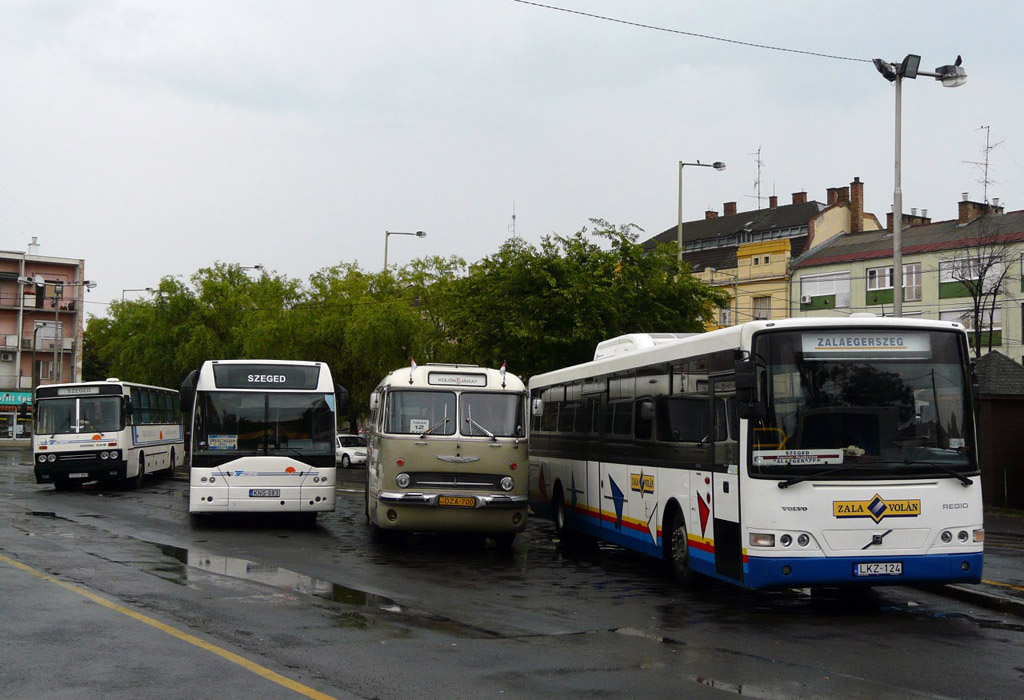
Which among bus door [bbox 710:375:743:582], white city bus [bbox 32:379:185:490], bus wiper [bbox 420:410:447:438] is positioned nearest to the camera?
bus door [bbox 710:375:743:582]

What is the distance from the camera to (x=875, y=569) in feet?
37.5

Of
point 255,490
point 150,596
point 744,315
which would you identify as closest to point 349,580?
point 150,596

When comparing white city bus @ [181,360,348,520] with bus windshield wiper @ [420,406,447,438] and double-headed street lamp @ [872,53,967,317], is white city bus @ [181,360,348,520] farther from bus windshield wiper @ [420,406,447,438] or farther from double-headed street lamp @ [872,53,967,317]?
double-headed street lamp @ [872,53,967,317]

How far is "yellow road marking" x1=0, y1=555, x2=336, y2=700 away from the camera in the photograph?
25.6 feet

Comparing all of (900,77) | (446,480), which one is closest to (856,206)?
(900,77)

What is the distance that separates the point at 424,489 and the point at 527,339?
1582cm

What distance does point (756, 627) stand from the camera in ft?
36.2

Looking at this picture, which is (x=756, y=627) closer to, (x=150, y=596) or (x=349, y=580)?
(x=349, y=580)

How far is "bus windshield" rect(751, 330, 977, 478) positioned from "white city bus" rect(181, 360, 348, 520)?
10936mm

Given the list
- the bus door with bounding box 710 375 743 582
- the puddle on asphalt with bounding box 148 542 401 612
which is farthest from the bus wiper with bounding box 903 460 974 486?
the puddle on asphalt with bounding box 148 542 401 612

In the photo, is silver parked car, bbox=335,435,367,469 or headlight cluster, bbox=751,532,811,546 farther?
silver parked car, bbox=335,435,367,469

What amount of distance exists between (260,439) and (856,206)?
2164 inches

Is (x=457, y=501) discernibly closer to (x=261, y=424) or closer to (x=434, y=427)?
(x=434, y=427)

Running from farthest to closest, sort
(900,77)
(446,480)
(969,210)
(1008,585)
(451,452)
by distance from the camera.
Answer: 1. (969,210)
2. (900,77)
3. (451,452)
4. (446,480)
5. (1008,585)
